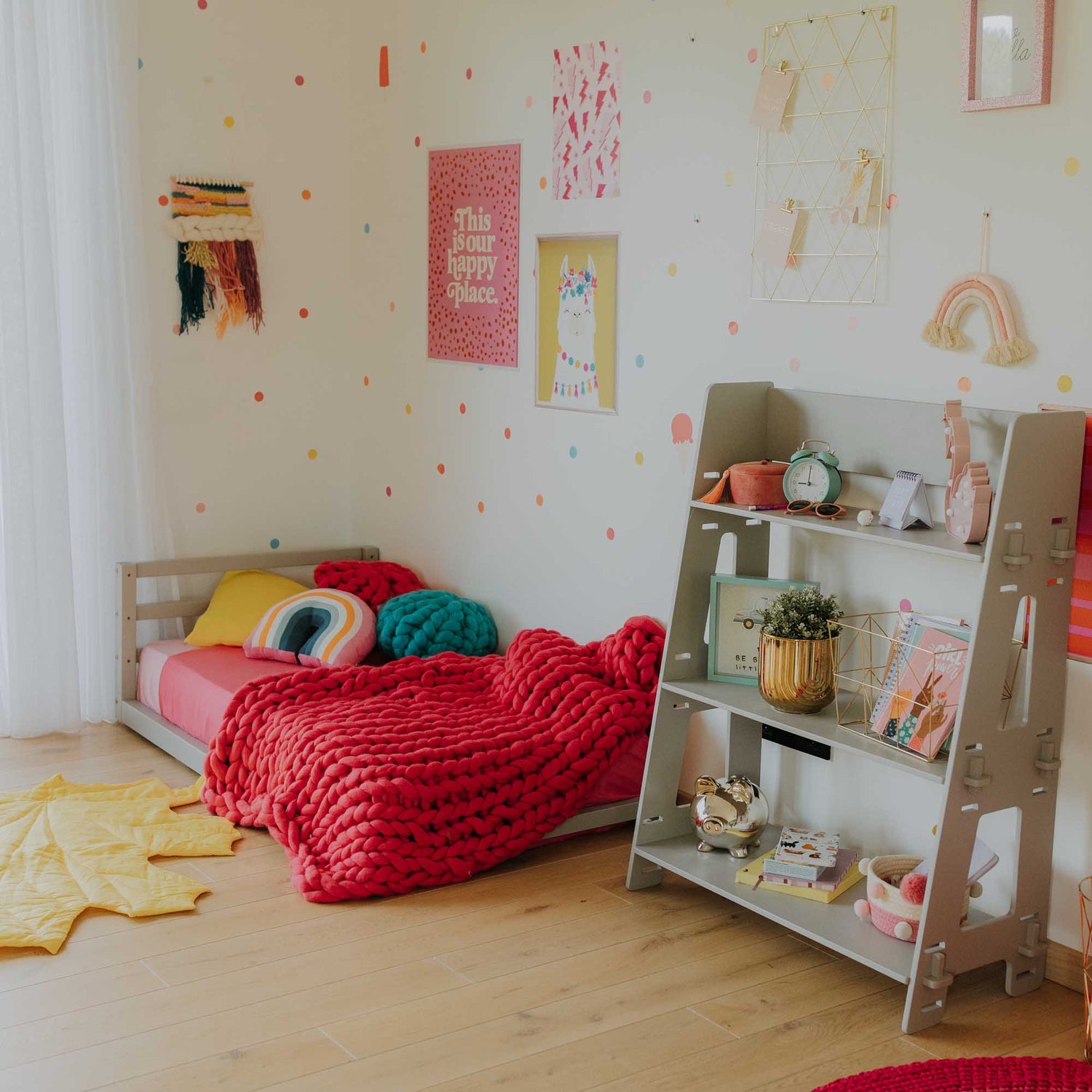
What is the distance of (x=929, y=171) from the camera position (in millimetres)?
2238

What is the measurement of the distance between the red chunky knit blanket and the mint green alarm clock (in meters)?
0.57

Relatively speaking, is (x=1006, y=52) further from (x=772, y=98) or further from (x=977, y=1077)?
(x=977, y=1077)

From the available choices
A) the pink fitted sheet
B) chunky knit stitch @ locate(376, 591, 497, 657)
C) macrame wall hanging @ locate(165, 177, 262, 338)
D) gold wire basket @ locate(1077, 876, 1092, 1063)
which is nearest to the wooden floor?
gold wire basket @ locate(1077, 876, 1092, 1063)

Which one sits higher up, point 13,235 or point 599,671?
point 13,235

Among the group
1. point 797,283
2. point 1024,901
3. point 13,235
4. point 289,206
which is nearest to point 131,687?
point 13,235

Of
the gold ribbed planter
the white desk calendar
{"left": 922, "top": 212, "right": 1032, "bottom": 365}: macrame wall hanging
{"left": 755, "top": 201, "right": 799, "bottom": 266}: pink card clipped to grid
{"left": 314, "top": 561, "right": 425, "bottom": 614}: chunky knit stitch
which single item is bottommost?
{"left": 314, "top": 561, "right": 425, "bottom": 614}: chunky knit stitch

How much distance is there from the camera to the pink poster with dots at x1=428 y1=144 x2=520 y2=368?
3.24 m

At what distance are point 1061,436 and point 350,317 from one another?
2.39 meters

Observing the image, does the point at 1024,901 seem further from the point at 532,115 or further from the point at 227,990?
the point at 532,115

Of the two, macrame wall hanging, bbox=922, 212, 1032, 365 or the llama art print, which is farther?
the llama art print

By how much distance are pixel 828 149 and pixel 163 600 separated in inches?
82.9

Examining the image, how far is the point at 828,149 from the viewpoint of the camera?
241 cm

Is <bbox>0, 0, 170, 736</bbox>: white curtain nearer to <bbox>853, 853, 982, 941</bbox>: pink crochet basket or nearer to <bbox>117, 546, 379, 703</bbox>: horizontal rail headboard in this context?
<bbox>117, 546, 379, 703</bbox>: horizontal rail headboard

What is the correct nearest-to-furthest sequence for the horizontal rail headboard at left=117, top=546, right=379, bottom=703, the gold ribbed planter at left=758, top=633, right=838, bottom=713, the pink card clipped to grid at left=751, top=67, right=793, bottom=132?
the gold ribbed planter at left=758, top=633, right=838, bottom=713 < the pink card clipped to grid at left=751, top=67, right=793, bottom=132 < the horizontal rail headboard at left=117, top=546, right=379, bottom=703
